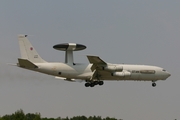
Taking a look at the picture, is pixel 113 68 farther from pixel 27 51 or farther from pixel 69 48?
pixel 27 51

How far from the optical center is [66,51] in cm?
6694

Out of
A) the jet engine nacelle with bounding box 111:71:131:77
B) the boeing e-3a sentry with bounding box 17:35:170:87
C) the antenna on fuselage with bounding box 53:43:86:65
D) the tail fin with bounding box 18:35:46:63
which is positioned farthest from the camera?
the jet engine nacelle with bounding box 111:71:131:77

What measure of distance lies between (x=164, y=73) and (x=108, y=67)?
37.1 ft

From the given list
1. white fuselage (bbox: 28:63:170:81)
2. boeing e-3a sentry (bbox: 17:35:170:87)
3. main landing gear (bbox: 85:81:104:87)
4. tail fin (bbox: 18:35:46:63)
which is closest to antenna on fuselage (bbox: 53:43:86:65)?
boeing e-3a sentry (bbox: 17:35:170:87)

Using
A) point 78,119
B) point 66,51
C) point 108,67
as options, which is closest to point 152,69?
point 108,67

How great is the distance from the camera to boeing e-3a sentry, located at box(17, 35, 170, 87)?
64562 millimetres

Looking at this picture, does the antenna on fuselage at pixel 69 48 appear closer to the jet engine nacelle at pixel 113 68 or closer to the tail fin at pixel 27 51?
the tail fin at pixel 27 51

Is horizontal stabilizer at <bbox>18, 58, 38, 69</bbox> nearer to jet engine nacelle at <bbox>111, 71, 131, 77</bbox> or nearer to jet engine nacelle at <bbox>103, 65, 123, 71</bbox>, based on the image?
jet engine nacelle at <bbox>103, 65, 123, 71</bbox>

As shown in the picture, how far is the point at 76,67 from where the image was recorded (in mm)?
66125

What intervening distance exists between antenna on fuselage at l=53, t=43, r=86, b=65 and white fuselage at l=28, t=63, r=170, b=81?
3.34ft

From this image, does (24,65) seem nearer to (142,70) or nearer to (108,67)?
(108,67)

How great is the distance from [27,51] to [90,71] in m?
8.78

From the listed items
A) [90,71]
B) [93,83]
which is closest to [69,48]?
[90,71]

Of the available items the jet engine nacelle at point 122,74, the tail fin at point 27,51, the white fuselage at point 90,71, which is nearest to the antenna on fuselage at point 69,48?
the white fuselage at point 90,71
